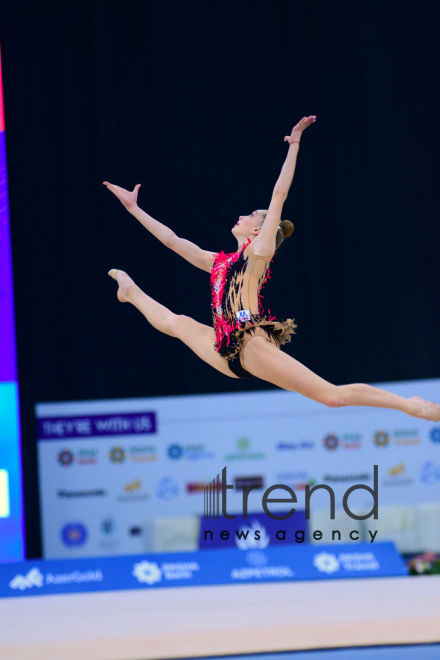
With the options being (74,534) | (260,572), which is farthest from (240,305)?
(74,534)

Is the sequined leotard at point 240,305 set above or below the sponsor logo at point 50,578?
above

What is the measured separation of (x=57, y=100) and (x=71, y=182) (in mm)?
631

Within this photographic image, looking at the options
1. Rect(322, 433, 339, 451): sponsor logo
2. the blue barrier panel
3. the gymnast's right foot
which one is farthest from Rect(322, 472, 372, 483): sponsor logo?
the gymnast's right foot

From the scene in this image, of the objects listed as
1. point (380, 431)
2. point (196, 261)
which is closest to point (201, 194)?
point (196, 261)

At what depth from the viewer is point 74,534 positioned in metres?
6.04

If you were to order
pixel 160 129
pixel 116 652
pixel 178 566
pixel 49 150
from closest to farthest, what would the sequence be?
pixel 116 652 < pixel 178 566 < pixel 160 129 < pixel 49 150

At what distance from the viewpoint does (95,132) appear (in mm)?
5730

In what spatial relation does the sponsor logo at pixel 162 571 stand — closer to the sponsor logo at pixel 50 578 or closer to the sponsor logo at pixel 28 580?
the sponsor logo at pixel 50 578

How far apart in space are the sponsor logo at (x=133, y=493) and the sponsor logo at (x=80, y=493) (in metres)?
0.16

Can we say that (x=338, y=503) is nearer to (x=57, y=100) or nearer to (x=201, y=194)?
(x=201, y=194)

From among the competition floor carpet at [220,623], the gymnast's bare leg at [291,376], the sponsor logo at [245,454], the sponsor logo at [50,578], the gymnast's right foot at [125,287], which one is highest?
the gymnast's right foot at [125,287]

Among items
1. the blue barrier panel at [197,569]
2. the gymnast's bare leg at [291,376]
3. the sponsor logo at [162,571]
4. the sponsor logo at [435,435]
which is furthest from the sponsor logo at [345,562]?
the gymnast's bare leg at [291,376]

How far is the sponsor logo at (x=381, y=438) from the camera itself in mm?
6027

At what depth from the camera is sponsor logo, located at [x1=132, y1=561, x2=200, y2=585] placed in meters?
4.95
